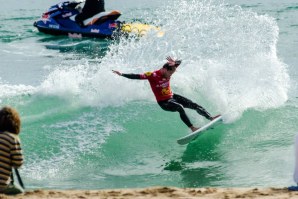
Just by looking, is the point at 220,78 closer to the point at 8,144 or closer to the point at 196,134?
the point at 196,134

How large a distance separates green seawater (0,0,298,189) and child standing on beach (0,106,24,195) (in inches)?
122

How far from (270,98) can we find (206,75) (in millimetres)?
1673

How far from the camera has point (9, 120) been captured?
6.77m

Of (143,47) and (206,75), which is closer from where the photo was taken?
(206,75)

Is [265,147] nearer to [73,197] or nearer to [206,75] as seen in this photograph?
[206,75]

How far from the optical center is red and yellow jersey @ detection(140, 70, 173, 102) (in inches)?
463

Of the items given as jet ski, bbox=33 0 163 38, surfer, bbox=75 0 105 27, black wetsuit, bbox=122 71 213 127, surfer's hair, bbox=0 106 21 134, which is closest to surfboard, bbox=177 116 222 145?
black wetsuit, bbox=122 71 213 127

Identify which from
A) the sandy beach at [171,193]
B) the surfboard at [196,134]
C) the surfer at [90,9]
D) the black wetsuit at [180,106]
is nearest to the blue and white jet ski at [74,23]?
the surfer at [90,9]

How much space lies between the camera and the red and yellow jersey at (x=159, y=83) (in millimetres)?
11766

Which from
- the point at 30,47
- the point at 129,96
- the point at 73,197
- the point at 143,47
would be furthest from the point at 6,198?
the point at 30,47

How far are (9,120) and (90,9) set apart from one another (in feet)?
51.2

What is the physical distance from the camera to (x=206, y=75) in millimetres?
14969

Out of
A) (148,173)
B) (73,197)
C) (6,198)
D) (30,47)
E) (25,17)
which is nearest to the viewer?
(6,198)

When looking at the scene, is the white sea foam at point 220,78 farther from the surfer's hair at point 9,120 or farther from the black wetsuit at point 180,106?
the surfer's hair at point 9,120
